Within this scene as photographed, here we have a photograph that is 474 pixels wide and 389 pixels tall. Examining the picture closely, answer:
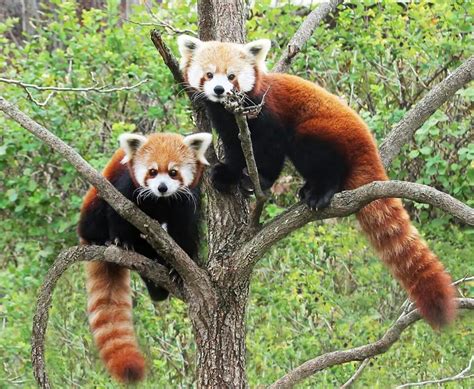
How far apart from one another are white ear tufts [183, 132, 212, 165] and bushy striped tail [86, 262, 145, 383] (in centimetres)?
74

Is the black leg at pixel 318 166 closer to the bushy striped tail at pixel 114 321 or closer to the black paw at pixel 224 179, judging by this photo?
the black paw at pixel 224 179

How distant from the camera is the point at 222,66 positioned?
3.45 metres

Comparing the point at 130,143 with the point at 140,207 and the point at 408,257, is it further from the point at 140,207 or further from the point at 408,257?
the point at 408,257

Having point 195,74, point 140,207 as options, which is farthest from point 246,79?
point 140,207

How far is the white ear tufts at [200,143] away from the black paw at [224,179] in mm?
195

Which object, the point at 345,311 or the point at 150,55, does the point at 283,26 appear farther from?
the point at 345,311

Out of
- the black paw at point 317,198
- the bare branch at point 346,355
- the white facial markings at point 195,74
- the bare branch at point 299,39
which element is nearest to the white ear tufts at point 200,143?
the white facial markings at point 195,74

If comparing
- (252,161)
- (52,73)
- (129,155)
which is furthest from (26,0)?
(252,161)

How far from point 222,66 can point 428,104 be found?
90 cm

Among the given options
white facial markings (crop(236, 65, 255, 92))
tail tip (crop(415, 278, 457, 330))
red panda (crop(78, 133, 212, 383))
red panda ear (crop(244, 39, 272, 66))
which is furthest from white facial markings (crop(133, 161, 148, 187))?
tail tip (crop(415, 278, 457, 330))

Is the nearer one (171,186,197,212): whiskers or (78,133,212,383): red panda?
(78,133,212,383): red panda

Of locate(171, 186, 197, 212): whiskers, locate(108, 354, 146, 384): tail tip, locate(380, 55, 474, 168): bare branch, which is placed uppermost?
locate(380, 55, 474, 168): bare branch

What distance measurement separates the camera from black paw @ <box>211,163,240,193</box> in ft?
11.4

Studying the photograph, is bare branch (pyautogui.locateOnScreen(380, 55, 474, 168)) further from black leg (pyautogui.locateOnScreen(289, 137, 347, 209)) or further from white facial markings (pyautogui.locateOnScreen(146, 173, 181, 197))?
white facial markings (pyautogui.locateOnScreen(146, 173, 181, 197))
